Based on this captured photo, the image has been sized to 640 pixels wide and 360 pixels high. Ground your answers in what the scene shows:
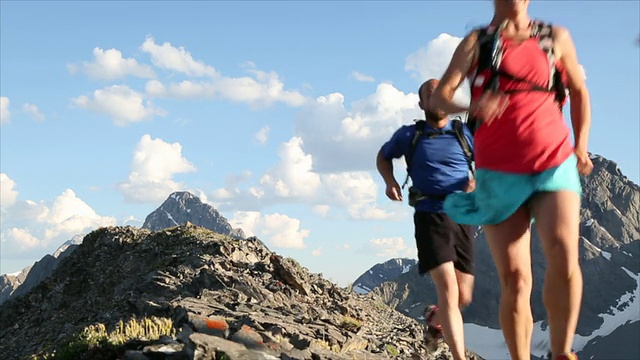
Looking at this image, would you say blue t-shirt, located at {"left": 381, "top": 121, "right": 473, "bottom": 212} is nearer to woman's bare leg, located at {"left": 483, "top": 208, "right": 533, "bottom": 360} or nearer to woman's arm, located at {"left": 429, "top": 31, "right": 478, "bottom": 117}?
woman's bare leg, located at {"left": 483, "top": 208, "right": 533, "bottom": 360}

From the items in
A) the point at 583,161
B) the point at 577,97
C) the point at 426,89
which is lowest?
the point at 583,161

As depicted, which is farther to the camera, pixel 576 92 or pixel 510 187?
pixel 576 92

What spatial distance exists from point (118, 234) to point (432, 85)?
101 ft

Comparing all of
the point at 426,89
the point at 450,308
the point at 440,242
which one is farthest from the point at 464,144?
the point at 450,308

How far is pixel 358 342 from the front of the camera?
9391 mm

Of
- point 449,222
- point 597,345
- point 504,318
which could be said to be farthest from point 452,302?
point 597,345

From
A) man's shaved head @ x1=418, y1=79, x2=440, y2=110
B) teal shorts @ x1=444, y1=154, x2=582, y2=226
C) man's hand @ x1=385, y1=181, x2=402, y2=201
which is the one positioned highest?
man's shaved head @ x1=418, y1=79, x2=440, y2=110

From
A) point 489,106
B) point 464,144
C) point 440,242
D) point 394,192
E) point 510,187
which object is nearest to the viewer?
point 489,106

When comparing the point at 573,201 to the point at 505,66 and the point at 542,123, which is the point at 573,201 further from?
the point at 505,66

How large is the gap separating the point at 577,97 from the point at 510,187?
30.7 inches

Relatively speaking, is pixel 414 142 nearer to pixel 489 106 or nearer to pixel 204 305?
pixel 489 106

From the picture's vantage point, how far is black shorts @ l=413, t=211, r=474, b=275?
19.0 ft

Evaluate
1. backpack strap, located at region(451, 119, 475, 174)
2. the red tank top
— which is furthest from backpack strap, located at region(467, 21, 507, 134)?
backpack strap, located at region(451, 119, 475, 174)

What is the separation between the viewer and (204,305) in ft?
33.8
